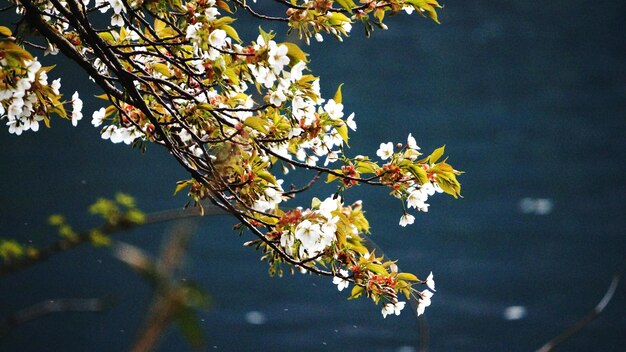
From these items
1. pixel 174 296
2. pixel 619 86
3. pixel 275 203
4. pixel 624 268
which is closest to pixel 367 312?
pixel 624 268

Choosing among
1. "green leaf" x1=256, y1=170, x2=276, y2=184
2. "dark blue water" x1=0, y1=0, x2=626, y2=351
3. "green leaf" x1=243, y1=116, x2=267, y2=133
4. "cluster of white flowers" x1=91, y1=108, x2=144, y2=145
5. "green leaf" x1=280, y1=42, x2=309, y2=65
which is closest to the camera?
"green leaf" x1=280, y1=42, x2=309, y2=65

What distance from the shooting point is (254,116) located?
154 centimetres

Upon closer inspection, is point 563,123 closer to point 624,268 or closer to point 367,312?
point 624,268

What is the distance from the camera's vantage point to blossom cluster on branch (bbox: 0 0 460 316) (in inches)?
55.7

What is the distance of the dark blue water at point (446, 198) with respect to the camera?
19.1 feet

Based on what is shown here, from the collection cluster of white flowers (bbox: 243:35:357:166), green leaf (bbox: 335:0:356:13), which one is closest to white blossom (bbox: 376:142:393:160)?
cluster of white flowers (bbox: 243:35:357:166)

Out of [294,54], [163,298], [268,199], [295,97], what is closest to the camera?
[163,298]

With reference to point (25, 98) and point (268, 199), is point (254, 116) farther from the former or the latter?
point (25, 98)

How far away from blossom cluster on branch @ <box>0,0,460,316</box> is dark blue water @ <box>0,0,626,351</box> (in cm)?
422

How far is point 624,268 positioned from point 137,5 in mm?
5604

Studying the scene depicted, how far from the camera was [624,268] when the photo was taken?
6.19 meters

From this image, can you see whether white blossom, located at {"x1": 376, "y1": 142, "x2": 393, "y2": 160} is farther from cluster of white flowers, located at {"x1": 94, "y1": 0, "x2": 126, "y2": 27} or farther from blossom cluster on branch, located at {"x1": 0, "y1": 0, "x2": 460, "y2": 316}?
cluster of white flowers, located at {"x1": 94, "y1": 0, "x2": 126, "y2": 27}

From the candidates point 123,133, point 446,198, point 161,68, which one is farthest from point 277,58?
point 446,198

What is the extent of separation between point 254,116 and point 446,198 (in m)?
4.53
